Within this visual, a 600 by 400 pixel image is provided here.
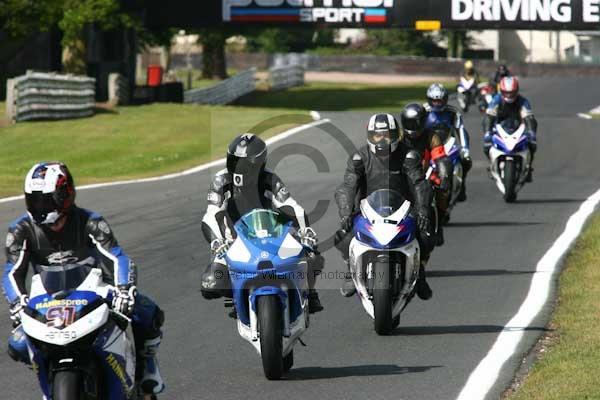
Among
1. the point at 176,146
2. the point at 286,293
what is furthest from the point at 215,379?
the point at 176,146

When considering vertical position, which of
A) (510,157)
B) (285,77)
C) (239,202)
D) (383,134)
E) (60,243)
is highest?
(383,134)

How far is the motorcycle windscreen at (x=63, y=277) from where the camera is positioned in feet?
22.0

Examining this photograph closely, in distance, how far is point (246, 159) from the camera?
918 centimetres

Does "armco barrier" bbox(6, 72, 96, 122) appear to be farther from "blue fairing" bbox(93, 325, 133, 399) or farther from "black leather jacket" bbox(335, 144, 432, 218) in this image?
"blue fairing" bbox(93, 325, 133, 399)

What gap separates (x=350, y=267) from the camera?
1027 cm

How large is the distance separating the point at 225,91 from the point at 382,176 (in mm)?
40140

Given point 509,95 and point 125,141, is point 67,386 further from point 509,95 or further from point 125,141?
point 125,141

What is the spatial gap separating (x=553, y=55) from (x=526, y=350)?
86027 mm

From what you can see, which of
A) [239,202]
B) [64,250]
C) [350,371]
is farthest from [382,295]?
[64,250]

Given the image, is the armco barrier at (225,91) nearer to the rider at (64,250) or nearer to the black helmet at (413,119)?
the black helmet at (413,119)

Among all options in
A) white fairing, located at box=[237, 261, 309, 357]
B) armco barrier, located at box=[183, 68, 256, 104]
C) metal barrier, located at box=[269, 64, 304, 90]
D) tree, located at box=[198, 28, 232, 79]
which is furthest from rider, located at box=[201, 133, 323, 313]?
tree, located at box=[198, 28, 232, 79]

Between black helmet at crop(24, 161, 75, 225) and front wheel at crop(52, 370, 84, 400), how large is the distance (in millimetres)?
860

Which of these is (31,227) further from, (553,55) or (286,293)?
(553,55)

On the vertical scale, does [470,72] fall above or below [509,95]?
below
